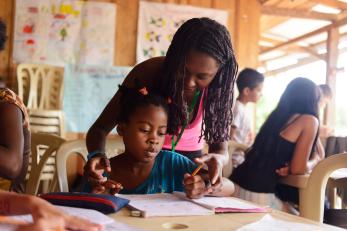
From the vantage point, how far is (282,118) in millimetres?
2943

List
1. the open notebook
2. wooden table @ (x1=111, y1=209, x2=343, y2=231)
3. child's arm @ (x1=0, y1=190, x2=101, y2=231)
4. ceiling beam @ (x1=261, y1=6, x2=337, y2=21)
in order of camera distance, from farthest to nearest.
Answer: ceiling beam @ (x1=261, y1=6, x2=337, y2=21), the open notebook, wooden table @ (x1=111, y1=209, x2=343, y2=231), child's arm @ (x1=0, y1=190, x2=101, y2=231)

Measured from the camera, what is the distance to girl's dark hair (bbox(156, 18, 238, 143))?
1.54 meters

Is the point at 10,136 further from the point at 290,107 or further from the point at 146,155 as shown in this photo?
the point at 290,107

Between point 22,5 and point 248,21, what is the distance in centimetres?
255

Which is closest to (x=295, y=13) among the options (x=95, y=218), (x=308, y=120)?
(x=308, y=120)

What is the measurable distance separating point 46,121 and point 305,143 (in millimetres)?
2410

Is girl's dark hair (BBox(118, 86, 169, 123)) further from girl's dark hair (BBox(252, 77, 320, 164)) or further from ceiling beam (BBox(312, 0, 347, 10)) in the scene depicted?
ceiling beam (BBox(312, 0, 347, 10))

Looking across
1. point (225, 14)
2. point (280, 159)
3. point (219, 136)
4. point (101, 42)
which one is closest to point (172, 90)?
point (219, 136)

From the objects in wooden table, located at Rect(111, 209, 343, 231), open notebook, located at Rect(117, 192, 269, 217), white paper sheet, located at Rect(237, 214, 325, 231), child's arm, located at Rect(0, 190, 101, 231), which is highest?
child's arm, located at Rect(0, 190, 101, 231)

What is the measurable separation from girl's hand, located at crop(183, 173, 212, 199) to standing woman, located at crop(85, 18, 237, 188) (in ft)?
0.27

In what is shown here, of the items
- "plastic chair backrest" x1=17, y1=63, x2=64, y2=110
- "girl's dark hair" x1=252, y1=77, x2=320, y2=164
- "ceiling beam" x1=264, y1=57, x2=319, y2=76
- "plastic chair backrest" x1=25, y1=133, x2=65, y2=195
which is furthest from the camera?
"ceiling beam" x1=264, y1=57, x2=319, y2=76

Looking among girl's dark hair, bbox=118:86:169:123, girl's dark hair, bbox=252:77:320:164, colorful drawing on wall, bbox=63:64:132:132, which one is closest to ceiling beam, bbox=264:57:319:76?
colorful drawing on wall, bbox=63:64:132:132

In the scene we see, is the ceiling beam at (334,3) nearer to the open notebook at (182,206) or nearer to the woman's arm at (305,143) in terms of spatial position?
the woman's arm at (305,143)

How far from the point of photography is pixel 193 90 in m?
1.62
